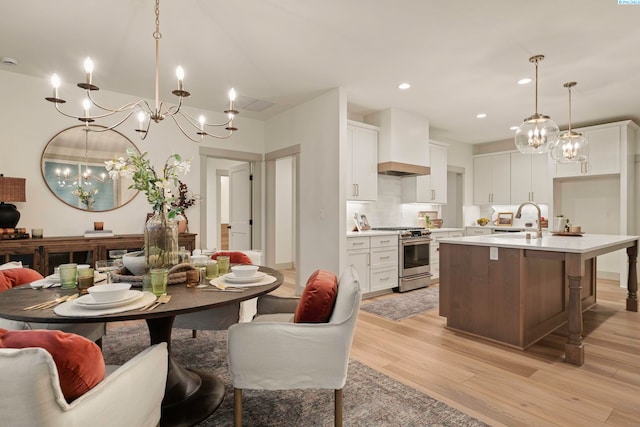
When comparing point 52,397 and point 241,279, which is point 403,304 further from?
point 52,397

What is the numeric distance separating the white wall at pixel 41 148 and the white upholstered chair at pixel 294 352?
357 cm

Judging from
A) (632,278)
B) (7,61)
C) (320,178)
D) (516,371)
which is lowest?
(516,371)

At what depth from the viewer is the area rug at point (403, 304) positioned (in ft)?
12.8

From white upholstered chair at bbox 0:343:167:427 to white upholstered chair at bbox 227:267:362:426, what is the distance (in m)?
0.49

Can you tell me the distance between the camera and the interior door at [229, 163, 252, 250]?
20.2 ft

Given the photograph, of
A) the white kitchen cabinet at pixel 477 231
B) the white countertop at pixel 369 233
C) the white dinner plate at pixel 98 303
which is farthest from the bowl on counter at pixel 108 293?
the white kitchen cabinet at pixel 477 231

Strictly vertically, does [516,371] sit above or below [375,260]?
below

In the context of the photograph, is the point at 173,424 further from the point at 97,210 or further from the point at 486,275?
the point at 97,210

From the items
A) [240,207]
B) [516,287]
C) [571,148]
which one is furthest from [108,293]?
[240,207]

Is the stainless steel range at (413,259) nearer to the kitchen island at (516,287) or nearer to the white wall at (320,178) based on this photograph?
the white wall at (320,178)

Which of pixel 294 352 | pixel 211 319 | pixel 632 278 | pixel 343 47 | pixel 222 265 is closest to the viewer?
pixel 294 352

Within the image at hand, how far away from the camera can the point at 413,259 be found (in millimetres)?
5090

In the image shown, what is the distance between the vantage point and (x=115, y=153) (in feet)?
14.2

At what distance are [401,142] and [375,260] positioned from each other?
1867mm
